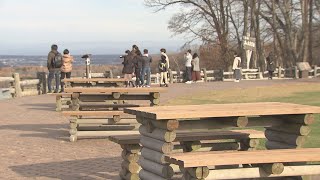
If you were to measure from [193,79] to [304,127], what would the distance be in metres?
28.8

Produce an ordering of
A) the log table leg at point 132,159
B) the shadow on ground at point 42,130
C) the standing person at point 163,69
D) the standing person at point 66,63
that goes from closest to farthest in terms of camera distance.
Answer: the log table leg at point 132,159, the shadow on ground at point 42,130, the standing person at point 66,63, the standing person at point 163,69

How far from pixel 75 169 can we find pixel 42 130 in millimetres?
5166

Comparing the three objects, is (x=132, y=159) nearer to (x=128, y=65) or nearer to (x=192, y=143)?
(x=192, y=143)

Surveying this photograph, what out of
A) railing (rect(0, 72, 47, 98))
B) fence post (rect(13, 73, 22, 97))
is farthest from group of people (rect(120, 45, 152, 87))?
fence post (rect(13, 73, 22, 97))

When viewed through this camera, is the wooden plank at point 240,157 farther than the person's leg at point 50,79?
No

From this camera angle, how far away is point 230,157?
5.97 m

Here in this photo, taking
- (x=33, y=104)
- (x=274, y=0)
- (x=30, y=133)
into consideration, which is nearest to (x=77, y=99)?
(x=30, y=133)

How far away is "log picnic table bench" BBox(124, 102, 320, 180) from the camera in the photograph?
233 inches

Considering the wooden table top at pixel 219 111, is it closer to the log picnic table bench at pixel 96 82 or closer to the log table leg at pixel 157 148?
the log table leg at pixel 157 148

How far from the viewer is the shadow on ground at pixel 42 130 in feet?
43.4

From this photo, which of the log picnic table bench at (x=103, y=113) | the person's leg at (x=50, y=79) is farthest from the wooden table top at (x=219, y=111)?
the person's leg at (x=50, y=79)

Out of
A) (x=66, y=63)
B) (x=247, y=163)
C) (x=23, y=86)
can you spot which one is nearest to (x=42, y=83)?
(x=23, y=86)

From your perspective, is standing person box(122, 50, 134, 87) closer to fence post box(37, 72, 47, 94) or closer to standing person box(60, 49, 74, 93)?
fence post box(37, 72, 47, 94)

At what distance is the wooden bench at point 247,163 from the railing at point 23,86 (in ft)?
64.6
